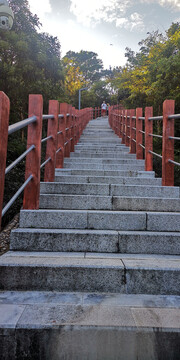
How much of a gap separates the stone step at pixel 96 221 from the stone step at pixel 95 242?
27 centimetres

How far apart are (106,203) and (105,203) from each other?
0.04 feet

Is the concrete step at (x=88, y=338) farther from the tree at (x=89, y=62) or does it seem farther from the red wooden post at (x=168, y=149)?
the tree at (x=89, y=62)

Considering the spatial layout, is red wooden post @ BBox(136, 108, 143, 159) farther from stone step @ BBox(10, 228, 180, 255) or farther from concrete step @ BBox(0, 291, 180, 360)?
concrete step @ BBox(0, 291, 180, 360)

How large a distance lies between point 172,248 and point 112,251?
59cm

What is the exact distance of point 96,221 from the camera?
9.61 ft

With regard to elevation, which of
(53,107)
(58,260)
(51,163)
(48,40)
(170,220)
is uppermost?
(48,40)

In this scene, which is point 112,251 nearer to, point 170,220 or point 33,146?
point 170,220

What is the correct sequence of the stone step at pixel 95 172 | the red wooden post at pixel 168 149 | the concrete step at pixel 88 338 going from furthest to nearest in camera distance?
the stone step at pixel 95 172
the red wooden post at pixel 168 149
the concrete step at pixel 88 338

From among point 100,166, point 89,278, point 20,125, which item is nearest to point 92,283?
point 89,278

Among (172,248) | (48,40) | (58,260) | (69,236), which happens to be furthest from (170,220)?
(48,40)

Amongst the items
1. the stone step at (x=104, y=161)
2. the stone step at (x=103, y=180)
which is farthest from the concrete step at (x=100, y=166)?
the stone step at (x=103, y=180)

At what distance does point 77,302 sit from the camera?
1936 mm

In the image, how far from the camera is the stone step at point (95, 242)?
8.55 feet

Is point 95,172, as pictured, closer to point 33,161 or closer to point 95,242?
point 33,161
